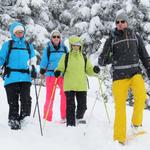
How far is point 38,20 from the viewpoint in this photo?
23594 millimetres

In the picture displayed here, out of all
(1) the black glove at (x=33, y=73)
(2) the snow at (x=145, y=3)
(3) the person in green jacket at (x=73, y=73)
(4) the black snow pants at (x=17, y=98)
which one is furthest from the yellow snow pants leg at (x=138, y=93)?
(2) the snow at (x=145, y=3)

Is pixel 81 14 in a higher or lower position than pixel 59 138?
higher

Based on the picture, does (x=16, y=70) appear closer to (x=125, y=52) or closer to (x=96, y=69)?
(x=96, y=69)

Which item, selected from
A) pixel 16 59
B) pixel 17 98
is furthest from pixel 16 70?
pixel 17 98

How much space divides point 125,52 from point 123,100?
31.5 inches

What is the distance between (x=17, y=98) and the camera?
8648 millimetres

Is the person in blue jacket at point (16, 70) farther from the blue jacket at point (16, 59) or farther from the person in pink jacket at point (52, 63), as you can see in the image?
the person in pink jacket at point (52, 63)

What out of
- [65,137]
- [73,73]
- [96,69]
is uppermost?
[96,69]

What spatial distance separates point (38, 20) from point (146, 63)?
16338 mm

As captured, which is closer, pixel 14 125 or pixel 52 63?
pixel 14 125

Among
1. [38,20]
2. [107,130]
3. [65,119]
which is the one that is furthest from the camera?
[38,20]

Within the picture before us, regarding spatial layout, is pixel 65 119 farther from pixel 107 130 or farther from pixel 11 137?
pixel 11 137

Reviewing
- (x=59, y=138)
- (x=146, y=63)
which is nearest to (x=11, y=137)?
(x=59, y=138)

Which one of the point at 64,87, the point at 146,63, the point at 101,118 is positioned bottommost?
the point at 101,118
